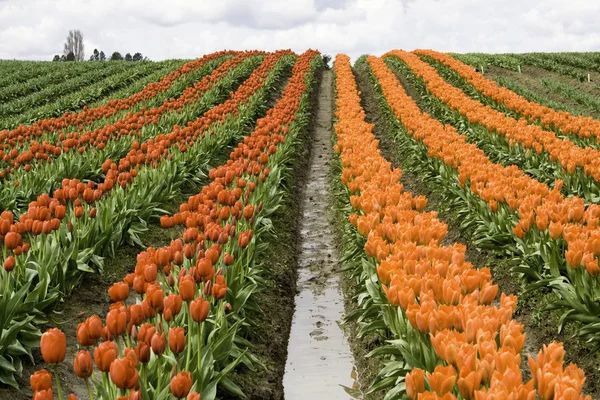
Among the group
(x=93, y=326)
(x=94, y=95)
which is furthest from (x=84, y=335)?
(x=94, y=95)

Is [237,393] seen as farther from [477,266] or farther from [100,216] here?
[477,266]

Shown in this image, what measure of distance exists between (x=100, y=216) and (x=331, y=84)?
2274 centimetres

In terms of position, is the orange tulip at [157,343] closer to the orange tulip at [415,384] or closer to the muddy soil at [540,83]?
the orange tulip at [415,384]

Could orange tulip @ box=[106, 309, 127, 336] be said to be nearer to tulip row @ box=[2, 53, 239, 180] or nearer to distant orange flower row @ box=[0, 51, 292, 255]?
distant orange flower row @ box=[0, 51, 292, 255]

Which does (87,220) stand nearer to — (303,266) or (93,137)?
(303,266)

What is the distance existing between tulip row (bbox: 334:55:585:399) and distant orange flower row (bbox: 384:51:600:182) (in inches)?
148

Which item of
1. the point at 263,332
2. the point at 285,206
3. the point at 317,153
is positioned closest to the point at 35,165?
the point at 285,206

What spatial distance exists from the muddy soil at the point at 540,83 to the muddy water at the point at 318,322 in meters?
15.4

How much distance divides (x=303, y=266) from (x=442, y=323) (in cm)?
512

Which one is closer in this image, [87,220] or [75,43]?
[87,220]

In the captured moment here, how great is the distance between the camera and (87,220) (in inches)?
288

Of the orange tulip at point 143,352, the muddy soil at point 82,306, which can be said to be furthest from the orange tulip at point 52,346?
the muddy soil at point 82,306

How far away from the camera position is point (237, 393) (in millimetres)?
4465

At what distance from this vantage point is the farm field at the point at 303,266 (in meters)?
3.44
